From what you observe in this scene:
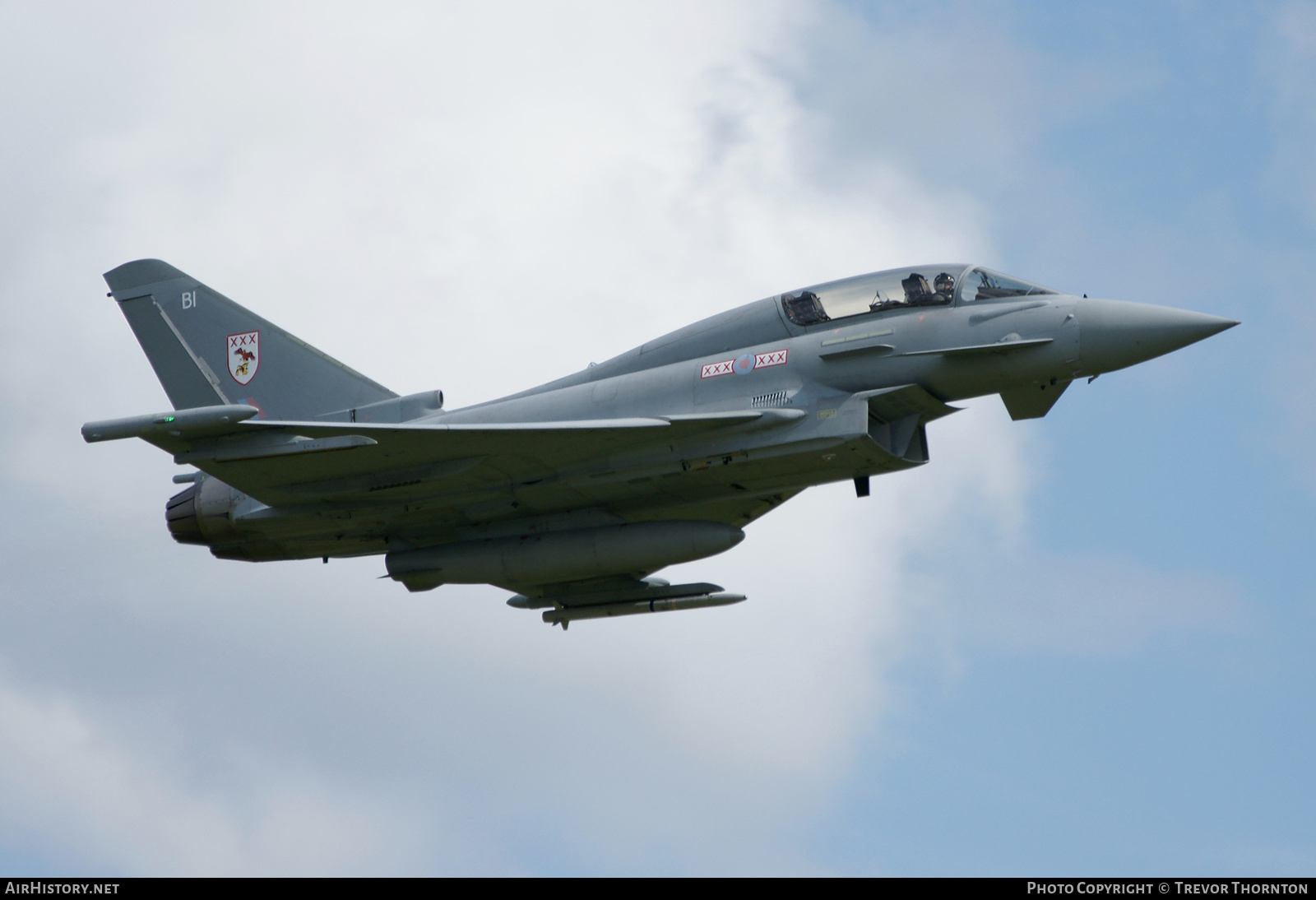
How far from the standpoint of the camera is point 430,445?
1788 centimetres

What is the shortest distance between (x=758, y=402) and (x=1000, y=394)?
10.1 feet

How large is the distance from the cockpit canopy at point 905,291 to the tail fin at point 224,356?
686 centimetres

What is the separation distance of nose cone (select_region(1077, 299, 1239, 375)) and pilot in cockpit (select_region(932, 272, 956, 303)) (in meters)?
1.58

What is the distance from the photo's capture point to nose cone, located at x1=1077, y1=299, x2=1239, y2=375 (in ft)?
54.6

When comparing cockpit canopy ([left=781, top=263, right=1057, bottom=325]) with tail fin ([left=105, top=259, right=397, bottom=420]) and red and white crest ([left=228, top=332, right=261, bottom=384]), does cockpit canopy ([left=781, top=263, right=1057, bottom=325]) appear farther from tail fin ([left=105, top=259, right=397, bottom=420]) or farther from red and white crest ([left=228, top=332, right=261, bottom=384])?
red and white crest ([left=228, top=332, right=261, bottom=384])

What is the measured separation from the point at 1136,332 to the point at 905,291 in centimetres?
285

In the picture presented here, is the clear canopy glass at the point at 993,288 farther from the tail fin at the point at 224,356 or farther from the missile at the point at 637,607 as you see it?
the tail fin at the point at 224,356

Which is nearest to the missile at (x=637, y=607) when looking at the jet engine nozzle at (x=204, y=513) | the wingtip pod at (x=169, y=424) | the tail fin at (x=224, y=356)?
the tail fin at (x=224, y=356)

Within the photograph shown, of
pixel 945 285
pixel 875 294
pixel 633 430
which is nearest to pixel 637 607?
pixel 633 430

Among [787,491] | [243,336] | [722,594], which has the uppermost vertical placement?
[243,336]

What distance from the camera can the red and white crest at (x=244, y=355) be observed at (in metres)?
21.2

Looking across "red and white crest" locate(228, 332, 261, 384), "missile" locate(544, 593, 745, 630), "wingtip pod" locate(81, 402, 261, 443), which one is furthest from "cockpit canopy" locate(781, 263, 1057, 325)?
"red and white crest" locate(228, 332, 261, 384)

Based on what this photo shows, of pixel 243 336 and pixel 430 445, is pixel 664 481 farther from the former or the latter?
pixel 243 336
